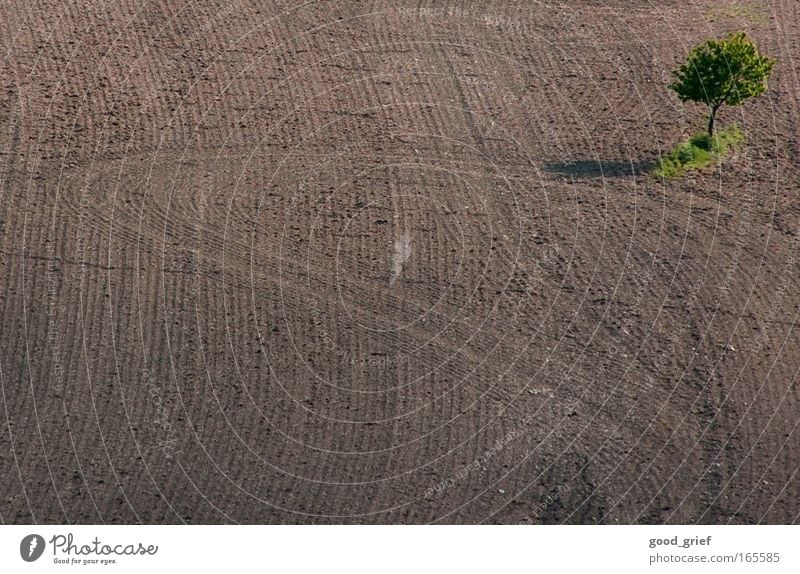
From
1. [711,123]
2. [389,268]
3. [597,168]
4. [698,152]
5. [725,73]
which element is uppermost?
[725,73]

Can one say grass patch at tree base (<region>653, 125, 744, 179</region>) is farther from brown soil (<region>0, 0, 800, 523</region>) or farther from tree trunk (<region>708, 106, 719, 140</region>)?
brown soil (<region>0, 0, 800, 523</region>)

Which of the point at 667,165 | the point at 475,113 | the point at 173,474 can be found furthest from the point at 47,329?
the point at 667,165

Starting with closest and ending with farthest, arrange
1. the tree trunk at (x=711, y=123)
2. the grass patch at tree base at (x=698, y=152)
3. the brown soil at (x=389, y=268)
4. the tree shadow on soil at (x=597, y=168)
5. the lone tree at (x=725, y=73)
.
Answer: the brown soil at (x=389, y=268)
the lone tree at (x=725, y=73)
the tree shadow on soil at (x=597, y=168)
the grass patch at tree base at (x=698, y=152)
the tree trunk at (x=711, y=123)

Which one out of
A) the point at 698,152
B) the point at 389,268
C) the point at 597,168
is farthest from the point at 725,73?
the point at 389,268

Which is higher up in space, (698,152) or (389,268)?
(698,152)

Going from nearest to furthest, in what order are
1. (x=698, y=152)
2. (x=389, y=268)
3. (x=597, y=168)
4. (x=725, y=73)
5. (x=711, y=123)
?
(x=389, y=268), (x=725, y=73), (x=597, y=168), (x=698, y=152), (x=711, y=123)

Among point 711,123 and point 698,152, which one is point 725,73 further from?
point 698,152

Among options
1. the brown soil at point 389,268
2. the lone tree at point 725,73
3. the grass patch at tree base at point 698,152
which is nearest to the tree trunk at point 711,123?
the grass patch at tree base at point 698,152

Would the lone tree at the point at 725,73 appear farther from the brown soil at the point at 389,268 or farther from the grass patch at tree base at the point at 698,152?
the brown soil at the point at 389,268
